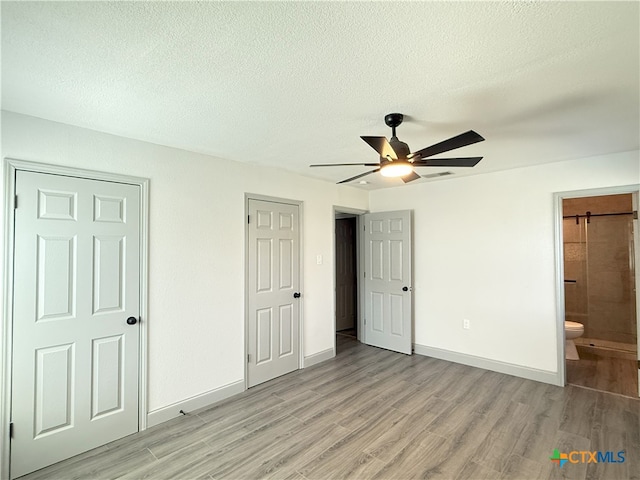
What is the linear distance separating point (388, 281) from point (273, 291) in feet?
6.14

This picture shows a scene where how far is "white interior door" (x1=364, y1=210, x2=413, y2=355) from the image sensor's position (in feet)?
14.7

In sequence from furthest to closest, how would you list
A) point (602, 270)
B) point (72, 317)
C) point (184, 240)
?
point (602, 270), point (184, 240), point (72, 317)

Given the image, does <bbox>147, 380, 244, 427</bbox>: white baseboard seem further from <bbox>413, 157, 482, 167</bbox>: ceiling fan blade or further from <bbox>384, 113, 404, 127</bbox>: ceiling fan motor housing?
<bbox>384, 113, 404, 127</bbox>: ceiling fan motor housing

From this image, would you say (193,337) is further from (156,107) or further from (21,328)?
(156,107)

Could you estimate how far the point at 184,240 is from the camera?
9.66 ft

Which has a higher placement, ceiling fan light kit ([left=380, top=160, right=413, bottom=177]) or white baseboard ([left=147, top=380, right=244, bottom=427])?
ceiling fan light kit ([left=380, top=160, right=413, bottom=177])

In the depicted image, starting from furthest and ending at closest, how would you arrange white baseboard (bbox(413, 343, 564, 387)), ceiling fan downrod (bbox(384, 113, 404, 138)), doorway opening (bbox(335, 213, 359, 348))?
doorway opening (bbox(335, 213, 359, 348)) → white baseboard (bbox(413, 343, 564, 387)) → ceiling fan downrod (bbox(384, 113, 404, 138))

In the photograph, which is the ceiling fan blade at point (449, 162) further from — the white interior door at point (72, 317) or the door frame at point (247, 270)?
the white interior door at point (72, 317)

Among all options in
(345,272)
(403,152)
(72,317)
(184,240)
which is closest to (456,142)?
(403,152)

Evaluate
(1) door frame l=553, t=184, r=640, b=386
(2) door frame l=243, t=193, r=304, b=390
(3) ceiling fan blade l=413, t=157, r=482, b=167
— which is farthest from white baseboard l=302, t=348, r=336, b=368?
(3) ceiling fan blade l=413, t=157, r=482, b=167

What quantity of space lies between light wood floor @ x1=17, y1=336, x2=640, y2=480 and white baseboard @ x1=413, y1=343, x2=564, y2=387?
4.4 inches

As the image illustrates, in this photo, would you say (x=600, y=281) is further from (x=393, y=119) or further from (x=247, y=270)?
(x=247, y=270)

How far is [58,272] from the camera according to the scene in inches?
89.5

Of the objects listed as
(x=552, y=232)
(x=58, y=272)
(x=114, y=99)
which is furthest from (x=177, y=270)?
(x=552, y=232)
